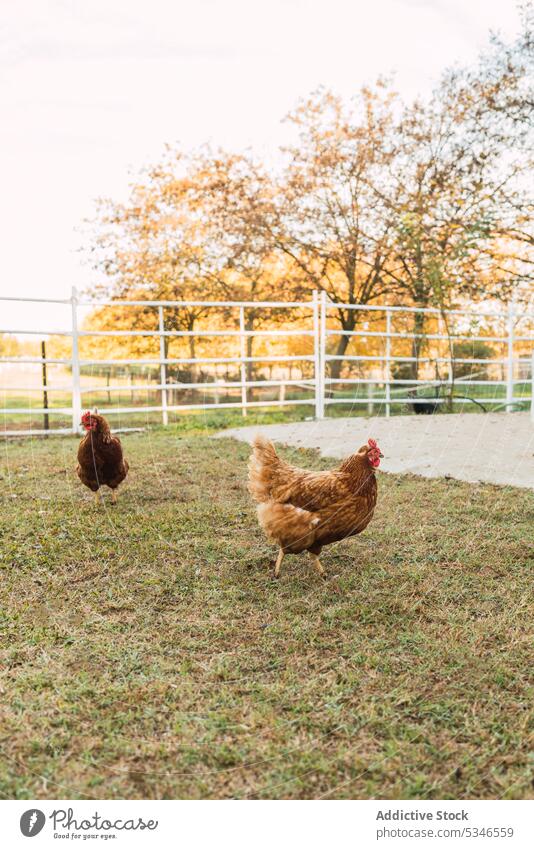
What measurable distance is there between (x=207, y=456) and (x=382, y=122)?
871cm

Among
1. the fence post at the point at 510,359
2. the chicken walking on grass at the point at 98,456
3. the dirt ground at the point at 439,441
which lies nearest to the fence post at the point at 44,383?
the dirt ground at the point at 439,441

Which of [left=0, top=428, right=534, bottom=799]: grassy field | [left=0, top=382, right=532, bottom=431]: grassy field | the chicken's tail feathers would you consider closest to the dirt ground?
[left=0, top=382, right=532, bottom=431]: grassy field

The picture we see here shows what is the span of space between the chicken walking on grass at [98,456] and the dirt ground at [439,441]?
136 centimetres

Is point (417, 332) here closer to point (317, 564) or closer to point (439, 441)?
point (439, 441)

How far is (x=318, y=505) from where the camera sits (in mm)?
2266

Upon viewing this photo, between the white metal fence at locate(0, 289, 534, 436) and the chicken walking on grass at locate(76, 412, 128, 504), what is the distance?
250 cm

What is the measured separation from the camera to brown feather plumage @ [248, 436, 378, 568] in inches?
88.9

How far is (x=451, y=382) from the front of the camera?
802 centimetres

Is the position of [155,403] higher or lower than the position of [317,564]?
higher

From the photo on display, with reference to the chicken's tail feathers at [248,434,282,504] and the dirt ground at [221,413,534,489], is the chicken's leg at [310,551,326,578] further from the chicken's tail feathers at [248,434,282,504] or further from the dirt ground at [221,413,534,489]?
the dirt ground at [221,413,534,489]

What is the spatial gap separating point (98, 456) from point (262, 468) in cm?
132

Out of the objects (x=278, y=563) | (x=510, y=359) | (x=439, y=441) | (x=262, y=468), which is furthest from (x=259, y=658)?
(x=510, y=359)

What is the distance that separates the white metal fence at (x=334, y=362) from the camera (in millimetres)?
6734
